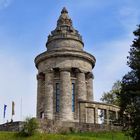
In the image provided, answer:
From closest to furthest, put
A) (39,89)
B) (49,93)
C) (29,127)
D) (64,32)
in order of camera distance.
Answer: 1. (29,127)
2. (49,93)
3. (39,89)
4. (64,32)

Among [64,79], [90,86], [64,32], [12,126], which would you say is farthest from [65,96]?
[12,126]

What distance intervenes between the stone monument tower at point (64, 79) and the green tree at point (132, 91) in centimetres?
2368

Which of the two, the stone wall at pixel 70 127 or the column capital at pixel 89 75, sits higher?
the column capital at pixel 89 75

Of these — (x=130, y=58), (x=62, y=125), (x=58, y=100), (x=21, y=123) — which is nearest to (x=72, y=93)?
(x=58, y=100)

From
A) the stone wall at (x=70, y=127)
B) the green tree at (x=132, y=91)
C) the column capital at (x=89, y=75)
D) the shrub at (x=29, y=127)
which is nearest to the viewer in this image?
the green tree at (x=132, y=91)

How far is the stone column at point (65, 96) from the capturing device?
6138cm

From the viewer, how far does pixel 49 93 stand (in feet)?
205

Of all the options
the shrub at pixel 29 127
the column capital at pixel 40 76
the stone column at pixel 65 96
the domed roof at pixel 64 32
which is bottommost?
the shrub at pixel 29 127

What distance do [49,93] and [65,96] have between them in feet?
6.64

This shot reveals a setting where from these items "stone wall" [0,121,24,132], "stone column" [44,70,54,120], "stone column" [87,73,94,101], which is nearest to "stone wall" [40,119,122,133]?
"stone wall" [0,121,24,132]

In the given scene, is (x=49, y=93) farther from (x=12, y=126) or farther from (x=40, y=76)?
(x=12, y=126)

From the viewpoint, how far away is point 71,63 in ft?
206

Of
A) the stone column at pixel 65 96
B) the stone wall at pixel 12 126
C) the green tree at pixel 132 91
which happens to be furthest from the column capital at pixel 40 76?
the green tree at pixel 132 91

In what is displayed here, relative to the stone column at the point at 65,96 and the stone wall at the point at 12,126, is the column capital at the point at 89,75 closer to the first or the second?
the stone column at the point at 65,96
